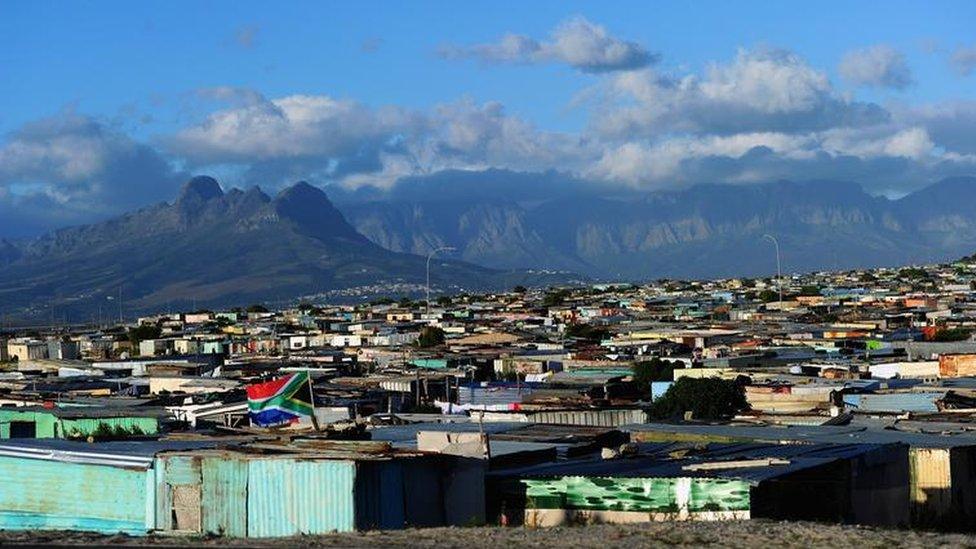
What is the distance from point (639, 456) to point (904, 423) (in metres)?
9.67

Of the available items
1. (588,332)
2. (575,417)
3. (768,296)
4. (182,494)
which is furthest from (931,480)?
(768,296)

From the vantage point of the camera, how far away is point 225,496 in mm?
21625

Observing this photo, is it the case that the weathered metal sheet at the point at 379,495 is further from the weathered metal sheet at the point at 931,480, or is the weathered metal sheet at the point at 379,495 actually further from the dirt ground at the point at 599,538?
the weathered metal sheet at the point at 931,480

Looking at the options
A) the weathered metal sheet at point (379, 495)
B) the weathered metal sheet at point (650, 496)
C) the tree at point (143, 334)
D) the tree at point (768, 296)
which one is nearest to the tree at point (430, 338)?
the tree at point (143, 334)

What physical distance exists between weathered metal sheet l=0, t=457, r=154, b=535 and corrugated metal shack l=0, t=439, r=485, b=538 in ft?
0.05

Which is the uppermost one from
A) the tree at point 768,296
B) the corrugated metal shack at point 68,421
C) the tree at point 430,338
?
the tree at point 768,296

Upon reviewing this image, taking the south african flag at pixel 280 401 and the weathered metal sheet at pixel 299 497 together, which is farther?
the south african flag at pixel 280 401

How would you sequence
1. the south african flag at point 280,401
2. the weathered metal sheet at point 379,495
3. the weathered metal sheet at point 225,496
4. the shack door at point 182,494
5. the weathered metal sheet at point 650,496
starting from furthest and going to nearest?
1. the south african flag at point 280,401
2. the shack door at point 182,494
3. the weathered metal sheet at point 225,496
4. the weathered metal sheet at point 650,496
5. the weathered metal sheet at point 379,495

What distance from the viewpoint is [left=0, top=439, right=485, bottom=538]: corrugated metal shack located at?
2064 cm

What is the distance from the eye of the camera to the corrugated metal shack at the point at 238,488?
67.7ft

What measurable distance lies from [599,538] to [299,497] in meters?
4.53

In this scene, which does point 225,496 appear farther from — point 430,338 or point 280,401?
point 430,338

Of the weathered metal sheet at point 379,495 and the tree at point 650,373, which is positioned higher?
the tree at point 650,373

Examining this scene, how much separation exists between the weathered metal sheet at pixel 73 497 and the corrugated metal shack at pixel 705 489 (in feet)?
15.9
